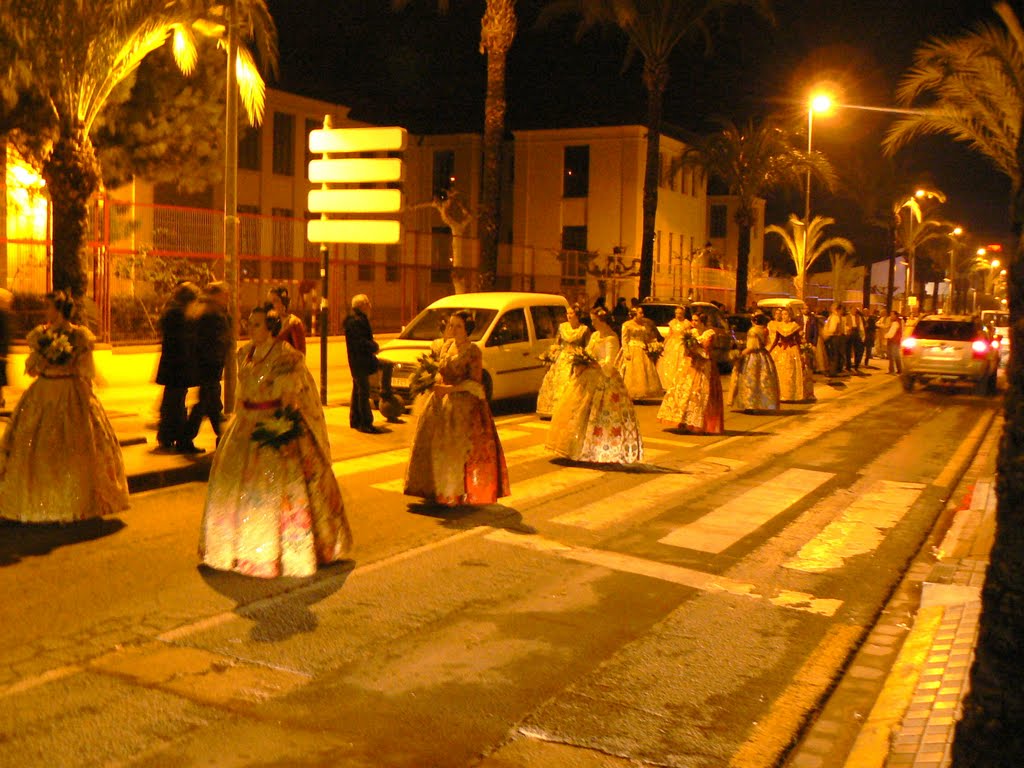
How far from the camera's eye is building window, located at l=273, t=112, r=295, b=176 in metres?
33.8

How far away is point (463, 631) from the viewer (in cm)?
646

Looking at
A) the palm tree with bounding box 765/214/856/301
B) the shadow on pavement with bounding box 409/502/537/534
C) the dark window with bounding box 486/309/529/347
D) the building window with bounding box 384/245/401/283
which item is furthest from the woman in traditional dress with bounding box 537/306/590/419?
the palm tree with bounding box 765/214/856/301

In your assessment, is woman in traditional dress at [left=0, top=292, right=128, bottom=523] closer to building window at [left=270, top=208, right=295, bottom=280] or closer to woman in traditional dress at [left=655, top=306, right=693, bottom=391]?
woman in traditional dress at [left=655, top=306, right=693, bottom=391]

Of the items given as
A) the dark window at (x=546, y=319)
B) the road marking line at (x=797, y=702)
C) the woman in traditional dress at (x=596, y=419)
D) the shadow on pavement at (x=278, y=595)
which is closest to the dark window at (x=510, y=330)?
the dark window at (x=546, y=319)

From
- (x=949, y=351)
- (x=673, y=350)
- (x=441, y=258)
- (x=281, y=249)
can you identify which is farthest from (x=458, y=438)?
(x=441, y=258)

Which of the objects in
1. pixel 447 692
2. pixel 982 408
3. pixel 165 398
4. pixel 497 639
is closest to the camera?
pixel 447 692

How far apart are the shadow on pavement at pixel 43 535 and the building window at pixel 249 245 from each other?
457 inches

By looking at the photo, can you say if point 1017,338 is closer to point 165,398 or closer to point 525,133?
point 165,398

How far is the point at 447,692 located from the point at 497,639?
88 centimetres

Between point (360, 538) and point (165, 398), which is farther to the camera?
point (165, 398)

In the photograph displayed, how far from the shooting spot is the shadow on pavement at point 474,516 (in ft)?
30.3

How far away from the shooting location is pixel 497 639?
6.35 m

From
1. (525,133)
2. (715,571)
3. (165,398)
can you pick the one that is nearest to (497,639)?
(715,571)

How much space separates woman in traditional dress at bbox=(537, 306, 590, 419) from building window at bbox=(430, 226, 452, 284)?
8.57 meters
